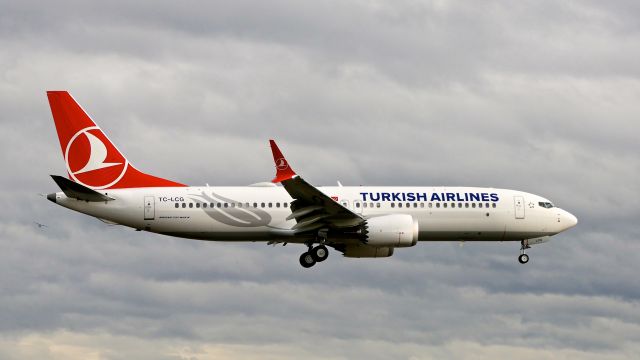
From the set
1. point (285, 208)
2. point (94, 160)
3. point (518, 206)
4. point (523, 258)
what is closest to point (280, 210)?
point (285, 208)

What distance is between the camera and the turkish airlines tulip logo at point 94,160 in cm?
8431

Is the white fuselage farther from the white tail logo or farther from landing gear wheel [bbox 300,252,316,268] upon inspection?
the white tail logo

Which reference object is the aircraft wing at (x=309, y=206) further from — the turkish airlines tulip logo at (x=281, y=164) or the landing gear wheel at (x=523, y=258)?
the landing gear wheel at (x=523, y=258)

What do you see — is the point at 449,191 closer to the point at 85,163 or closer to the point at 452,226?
the point at 452,226

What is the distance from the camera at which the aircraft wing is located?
253ft

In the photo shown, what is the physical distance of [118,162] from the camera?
278 ft

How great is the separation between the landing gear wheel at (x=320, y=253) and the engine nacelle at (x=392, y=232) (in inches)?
123

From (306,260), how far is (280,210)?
3.57 m

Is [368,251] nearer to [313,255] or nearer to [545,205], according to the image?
[313,255]

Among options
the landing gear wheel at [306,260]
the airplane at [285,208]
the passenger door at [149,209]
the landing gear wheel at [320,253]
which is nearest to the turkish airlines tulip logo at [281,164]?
the airplane at [285,208]

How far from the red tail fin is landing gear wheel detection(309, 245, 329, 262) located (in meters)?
9.72

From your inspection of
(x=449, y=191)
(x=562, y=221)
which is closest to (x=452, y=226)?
(x=449, y=191)

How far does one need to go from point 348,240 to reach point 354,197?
2734mm

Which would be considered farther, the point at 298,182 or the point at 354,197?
the point at 354,197
